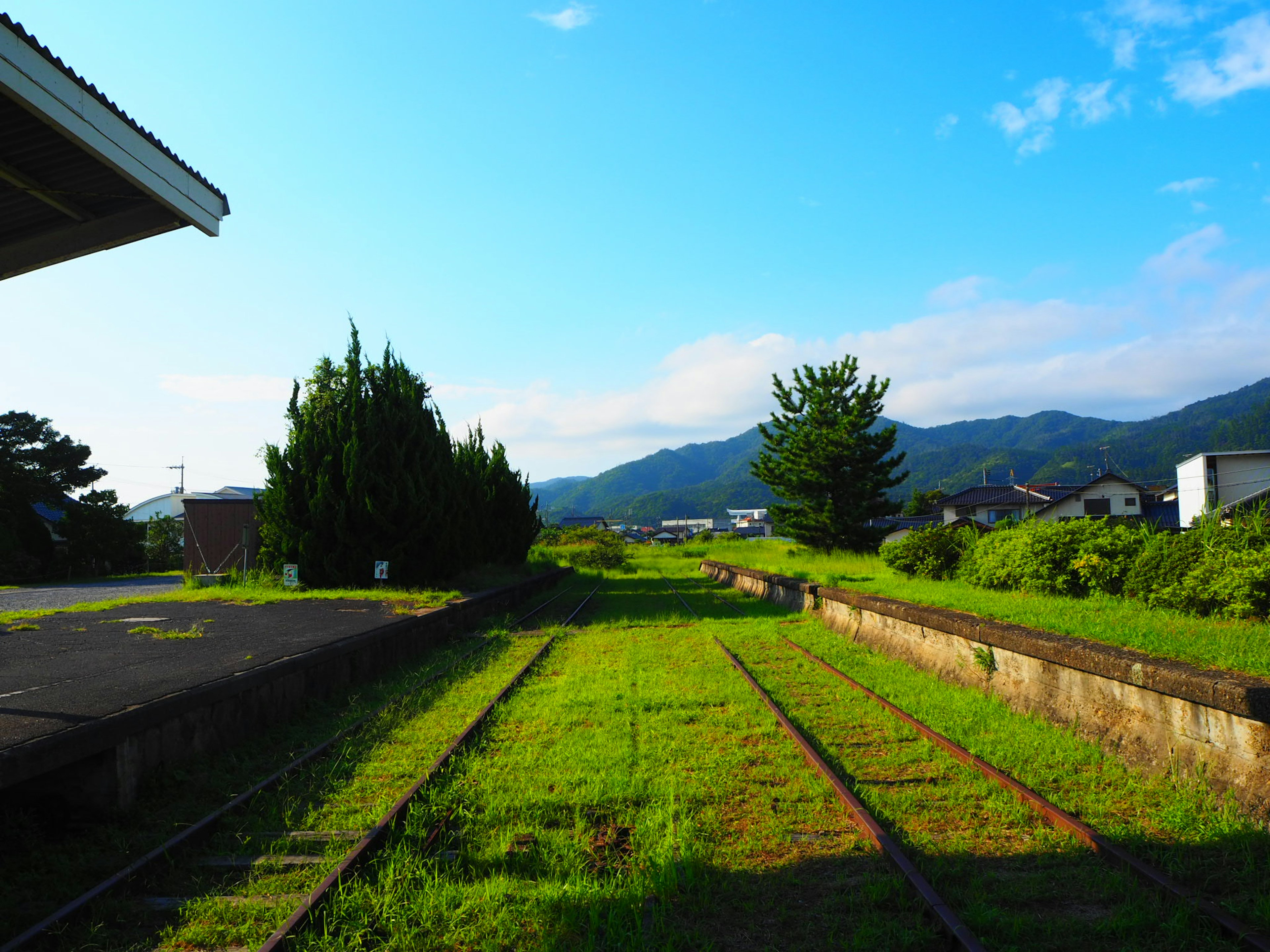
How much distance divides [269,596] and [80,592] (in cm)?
1218

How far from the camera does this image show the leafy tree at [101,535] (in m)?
35.0

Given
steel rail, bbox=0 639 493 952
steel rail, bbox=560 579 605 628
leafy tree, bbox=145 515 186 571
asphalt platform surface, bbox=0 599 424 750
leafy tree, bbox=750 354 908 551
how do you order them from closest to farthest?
steel rail, bbox=0 639 493 952, asphalt platform surface, bbox=0 599 424 750, steel rail, bbox=560 579 605 628, leafy tree, bbox=750 354 908 551, leafy tree, bbox=145 515 186 571

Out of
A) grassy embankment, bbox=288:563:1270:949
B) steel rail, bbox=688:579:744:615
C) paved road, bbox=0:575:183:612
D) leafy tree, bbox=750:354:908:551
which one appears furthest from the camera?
leafy tree, bbox=750:354:908:551

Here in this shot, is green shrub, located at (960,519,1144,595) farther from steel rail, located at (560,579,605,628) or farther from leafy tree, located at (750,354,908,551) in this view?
leafy tree, located at (750,354,908,551)

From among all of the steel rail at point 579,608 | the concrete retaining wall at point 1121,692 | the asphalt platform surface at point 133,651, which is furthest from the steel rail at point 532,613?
the concrete retaining wall at point 1121,692

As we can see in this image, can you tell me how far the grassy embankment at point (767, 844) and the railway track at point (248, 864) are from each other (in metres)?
0.11

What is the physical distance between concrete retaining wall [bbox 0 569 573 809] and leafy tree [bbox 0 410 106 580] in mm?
31388

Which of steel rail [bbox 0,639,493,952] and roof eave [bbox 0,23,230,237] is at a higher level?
roof eave [bbox 0,23,230,237]

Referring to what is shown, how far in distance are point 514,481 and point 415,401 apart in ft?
41.3

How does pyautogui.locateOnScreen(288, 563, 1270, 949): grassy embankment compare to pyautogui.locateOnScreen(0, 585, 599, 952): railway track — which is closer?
pyautogui.locateOnScreen(288, 563, 1270, 949): grassy embankment

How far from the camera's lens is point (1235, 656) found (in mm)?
4828

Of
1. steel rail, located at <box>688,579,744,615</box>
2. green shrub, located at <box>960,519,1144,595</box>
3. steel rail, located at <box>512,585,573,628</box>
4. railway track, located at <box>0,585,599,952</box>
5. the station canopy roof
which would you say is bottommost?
steel rail, located at <box>688,579,744,615</box>

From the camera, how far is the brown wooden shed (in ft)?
74.1

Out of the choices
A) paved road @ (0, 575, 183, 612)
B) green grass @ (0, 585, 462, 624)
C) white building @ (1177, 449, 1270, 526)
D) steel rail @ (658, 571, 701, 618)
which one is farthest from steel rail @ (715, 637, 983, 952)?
white building @ (1177, 449, 1270, 526)
